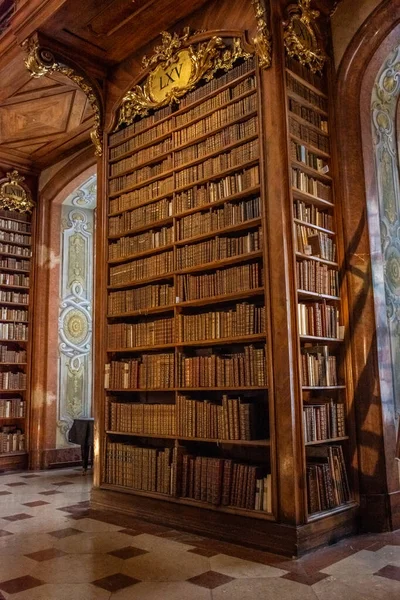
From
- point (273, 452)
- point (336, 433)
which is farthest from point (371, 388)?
point (273, 452)

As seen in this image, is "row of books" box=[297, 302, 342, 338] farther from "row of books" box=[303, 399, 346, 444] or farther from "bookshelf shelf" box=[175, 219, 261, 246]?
"bookshelf shelf" box=[175, 219, 261, 246]

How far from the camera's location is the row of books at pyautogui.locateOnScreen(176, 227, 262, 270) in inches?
142

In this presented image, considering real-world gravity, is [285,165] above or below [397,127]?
below

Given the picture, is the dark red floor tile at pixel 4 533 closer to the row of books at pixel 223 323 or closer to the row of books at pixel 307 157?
the row of books at pixel 223 323

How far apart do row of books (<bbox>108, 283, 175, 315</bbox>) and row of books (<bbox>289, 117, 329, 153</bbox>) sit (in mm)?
1456

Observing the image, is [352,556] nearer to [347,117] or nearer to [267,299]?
[267,299]

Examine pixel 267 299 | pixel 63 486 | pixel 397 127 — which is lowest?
pixel 63 486

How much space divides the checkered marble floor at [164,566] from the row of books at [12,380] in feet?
10.1

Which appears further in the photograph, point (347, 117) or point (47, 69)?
point (47, 69)

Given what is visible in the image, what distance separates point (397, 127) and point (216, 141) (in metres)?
1.69

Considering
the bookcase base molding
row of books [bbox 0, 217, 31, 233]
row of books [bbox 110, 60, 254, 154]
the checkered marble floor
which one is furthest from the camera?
row of books [bbox 0, 217, 31, 233]

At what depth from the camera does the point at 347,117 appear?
3.94 meters

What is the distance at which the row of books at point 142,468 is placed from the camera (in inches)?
153

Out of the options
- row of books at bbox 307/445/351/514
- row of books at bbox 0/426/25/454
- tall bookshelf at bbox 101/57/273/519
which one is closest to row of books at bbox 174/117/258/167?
tall bookshelf at bbox 101/57/273/519
